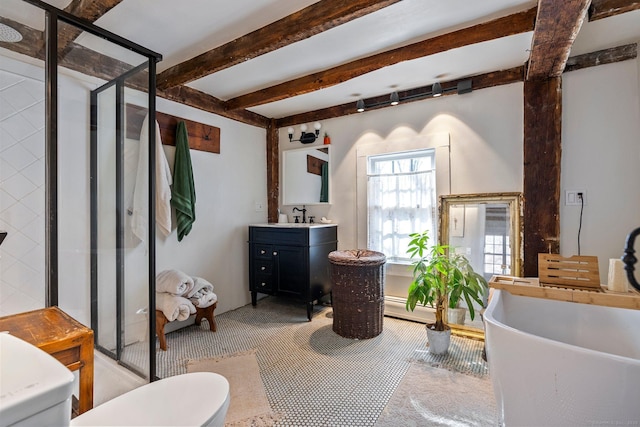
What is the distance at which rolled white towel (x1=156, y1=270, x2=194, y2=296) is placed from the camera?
7.70 ft

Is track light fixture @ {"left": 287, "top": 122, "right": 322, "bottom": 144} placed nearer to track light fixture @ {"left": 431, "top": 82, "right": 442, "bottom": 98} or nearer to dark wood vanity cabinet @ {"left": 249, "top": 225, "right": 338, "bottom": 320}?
dark wood vanity cabinet @ {"left": 249, "top": 225, "right": 338, "bottom": 320}

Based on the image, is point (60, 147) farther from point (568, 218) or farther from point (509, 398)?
point (568, 218)

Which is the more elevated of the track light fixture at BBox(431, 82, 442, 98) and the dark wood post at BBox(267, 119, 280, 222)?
the track light fixture at BBox(431, 82, 442, 98)

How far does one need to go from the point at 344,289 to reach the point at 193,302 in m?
1.28

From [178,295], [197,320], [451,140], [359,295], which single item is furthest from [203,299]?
[451,140]

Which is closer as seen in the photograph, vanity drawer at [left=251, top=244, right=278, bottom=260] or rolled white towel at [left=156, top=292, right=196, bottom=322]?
rolled white towel at [left=156, top=292, right=196, bottom=322]

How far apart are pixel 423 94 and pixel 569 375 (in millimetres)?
2455

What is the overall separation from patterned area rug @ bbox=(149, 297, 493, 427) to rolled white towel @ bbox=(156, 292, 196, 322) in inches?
11.3

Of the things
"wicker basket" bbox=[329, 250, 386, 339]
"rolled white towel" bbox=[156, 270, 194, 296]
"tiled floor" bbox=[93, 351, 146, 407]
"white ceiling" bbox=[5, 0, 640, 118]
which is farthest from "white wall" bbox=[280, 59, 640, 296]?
"tiled floor" bbox=[93, 351, 146, 407]

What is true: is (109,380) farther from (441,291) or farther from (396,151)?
(396,151)

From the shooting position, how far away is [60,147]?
185cm

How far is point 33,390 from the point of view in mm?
624

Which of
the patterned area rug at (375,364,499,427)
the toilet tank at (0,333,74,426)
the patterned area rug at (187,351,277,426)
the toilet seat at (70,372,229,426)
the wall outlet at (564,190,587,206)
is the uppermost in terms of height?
the wall outlet at (564,190,587,206)

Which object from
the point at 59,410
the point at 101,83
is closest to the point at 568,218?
the point at 59,410
